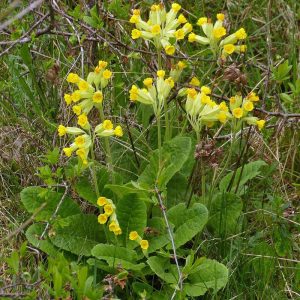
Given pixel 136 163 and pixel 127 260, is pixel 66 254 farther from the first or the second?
pixel 136 163

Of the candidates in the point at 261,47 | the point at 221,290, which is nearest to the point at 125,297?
the point at 221,290

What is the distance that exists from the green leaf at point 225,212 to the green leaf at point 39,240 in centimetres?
63

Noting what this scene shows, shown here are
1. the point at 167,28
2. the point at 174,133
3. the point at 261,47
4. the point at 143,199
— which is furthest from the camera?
the point at 261,47

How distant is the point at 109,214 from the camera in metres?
2.67

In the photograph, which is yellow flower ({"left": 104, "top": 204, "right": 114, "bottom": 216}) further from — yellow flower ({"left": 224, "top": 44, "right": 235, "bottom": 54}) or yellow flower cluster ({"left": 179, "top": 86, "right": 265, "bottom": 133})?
yellow flower ({"left": 224, "top": 44, "right": 235, "bottom": 54})

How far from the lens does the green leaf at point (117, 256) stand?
2.65m

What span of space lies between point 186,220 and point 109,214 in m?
0.31

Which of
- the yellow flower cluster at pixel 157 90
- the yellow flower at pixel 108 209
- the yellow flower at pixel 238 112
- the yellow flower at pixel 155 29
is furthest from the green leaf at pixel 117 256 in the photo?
the yellow flower at pixel 155 29

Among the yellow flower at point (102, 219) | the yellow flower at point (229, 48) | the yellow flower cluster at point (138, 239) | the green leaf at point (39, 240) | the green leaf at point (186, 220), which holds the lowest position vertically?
the green leaf at point (186, 220)

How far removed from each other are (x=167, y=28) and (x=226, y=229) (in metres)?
0.82

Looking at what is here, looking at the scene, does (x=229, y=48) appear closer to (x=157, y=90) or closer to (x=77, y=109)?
(x=157, y=90)

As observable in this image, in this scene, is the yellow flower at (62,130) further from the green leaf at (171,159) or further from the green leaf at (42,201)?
the green leaf at (171,159)

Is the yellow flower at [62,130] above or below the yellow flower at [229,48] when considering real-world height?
above

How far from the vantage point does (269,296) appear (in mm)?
2727
